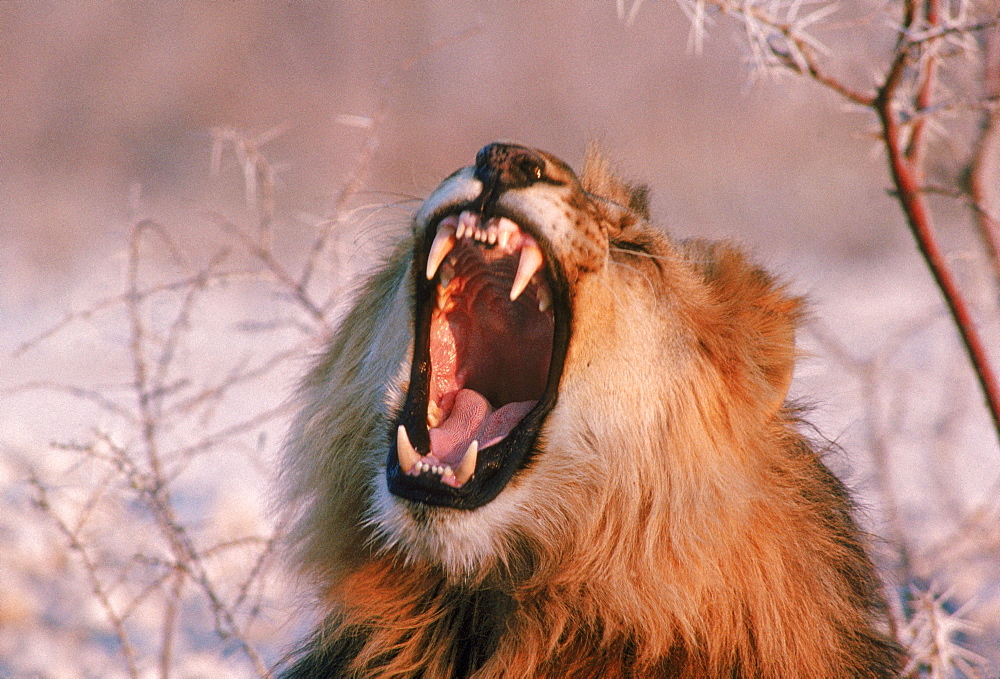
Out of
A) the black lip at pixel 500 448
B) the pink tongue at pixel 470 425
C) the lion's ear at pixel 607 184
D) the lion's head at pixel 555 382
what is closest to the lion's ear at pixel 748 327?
the lion's head at pixel 555 382

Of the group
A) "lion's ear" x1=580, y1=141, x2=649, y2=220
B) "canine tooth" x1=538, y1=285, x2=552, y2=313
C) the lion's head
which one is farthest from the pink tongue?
"lion's ear" x1=580, y1=141, x2=649, y2=220

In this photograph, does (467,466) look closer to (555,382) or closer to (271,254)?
(555,382)

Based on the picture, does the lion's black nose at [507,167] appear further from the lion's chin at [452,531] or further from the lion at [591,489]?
the lion's chin at [452,531]

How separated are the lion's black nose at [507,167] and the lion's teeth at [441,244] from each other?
0.13 m

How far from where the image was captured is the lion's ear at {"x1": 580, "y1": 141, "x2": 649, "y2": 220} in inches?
108

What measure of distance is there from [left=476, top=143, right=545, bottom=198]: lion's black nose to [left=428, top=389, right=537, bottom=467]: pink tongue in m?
0.52

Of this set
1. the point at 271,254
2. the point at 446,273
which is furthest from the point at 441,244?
the point at 271,254

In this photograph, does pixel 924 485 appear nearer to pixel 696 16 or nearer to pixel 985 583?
pixel 985 583

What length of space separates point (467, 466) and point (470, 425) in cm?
24

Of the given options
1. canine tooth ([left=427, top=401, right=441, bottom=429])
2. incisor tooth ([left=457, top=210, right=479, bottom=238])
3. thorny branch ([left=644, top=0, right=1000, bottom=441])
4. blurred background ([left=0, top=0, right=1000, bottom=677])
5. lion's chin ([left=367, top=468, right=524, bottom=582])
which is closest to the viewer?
lion's chin ([left=367, top=468, right=524, bottom=582])

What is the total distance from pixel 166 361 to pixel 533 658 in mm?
1897

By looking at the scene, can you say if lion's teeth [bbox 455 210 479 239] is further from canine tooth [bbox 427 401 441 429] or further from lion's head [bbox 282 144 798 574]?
canine tooth [bbox 427 401 441 429]

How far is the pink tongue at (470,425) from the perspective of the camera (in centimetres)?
252

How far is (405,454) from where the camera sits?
2.39 m
